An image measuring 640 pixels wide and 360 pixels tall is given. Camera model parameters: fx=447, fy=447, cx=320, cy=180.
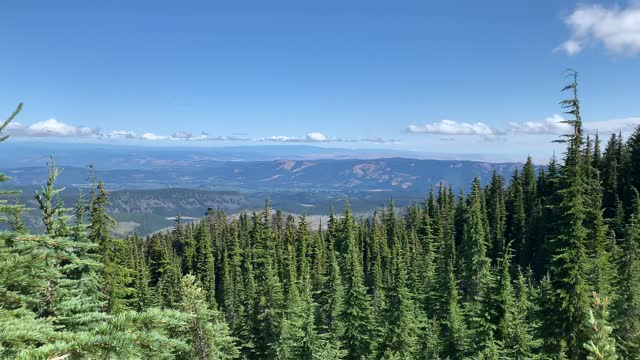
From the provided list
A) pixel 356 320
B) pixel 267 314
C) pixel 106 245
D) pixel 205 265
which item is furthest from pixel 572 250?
pixel 205 265

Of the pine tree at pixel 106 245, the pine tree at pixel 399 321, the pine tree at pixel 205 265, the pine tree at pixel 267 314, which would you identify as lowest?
the pine tree at pixel 205 265

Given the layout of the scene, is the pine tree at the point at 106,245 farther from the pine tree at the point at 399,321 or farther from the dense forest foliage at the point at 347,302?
the pine tree at the point at 399,321

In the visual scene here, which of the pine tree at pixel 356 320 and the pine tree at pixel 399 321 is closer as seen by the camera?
the pine tree at pixel 399 321

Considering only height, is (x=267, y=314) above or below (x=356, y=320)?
below

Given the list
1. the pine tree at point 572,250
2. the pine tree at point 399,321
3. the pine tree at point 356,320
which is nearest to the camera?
the pine tree at point 572,250

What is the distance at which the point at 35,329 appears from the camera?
5574mm

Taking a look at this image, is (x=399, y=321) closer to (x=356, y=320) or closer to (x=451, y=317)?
(x=356, y=320)

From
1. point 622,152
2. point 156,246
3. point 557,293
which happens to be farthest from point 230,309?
point 622,152

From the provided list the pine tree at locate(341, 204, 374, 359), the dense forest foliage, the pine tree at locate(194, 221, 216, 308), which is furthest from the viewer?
the pine tree at locate(194, 221, 216, 308)

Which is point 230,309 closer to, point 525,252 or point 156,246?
point 156,246

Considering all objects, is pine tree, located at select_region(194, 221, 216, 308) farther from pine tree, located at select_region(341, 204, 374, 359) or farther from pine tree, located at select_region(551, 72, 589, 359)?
pine tree, located at select_region(551, 72, 589, 359)

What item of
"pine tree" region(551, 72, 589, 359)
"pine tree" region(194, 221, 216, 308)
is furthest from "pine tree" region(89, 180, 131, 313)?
"pine tree" region(194, 221, 216, 308)

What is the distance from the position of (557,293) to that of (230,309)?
60993 mm

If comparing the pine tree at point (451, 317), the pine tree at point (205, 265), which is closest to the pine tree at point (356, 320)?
the pine tree at point (451, 317)
